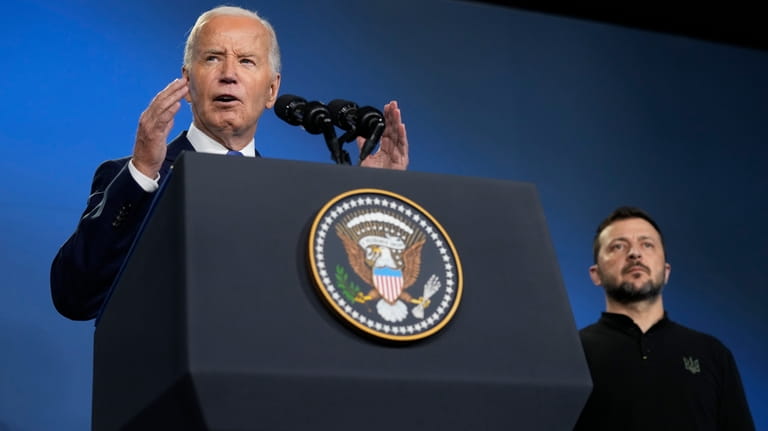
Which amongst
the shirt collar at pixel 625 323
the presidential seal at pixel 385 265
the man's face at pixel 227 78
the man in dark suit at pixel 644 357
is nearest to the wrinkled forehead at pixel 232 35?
the man's face at pixel 227 78

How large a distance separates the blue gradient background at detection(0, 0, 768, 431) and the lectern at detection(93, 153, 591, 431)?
1.48 m


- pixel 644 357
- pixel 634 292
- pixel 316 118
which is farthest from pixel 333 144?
pixel 634 292

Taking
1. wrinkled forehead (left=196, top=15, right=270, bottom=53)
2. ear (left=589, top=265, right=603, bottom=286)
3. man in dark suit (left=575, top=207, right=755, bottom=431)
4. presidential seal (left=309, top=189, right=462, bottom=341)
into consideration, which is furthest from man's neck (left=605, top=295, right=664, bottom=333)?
presidential seal (left=309, top=189, right=462, bottom=341)

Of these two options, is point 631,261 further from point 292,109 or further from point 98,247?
point 98,247

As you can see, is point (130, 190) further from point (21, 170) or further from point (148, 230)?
point (21, 170)

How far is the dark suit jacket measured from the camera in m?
1.41

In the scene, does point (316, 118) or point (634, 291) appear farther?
point (634, 291)

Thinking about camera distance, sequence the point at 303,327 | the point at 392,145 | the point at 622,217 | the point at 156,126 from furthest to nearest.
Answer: the point at 622,217 → the point at 392,145 → the point at 156,126 → the point at 303,327

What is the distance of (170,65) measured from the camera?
9.54 feet

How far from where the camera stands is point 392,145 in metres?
1.74

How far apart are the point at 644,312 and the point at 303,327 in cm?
225

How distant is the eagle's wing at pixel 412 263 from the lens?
1.10m

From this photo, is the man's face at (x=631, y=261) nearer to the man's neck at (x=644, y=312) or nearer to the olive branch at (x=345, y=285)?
the man's neck at (x=644, y=312)

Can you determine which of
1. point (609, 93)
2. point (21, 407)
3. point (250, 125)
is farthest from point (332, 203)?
point (609, 93)
